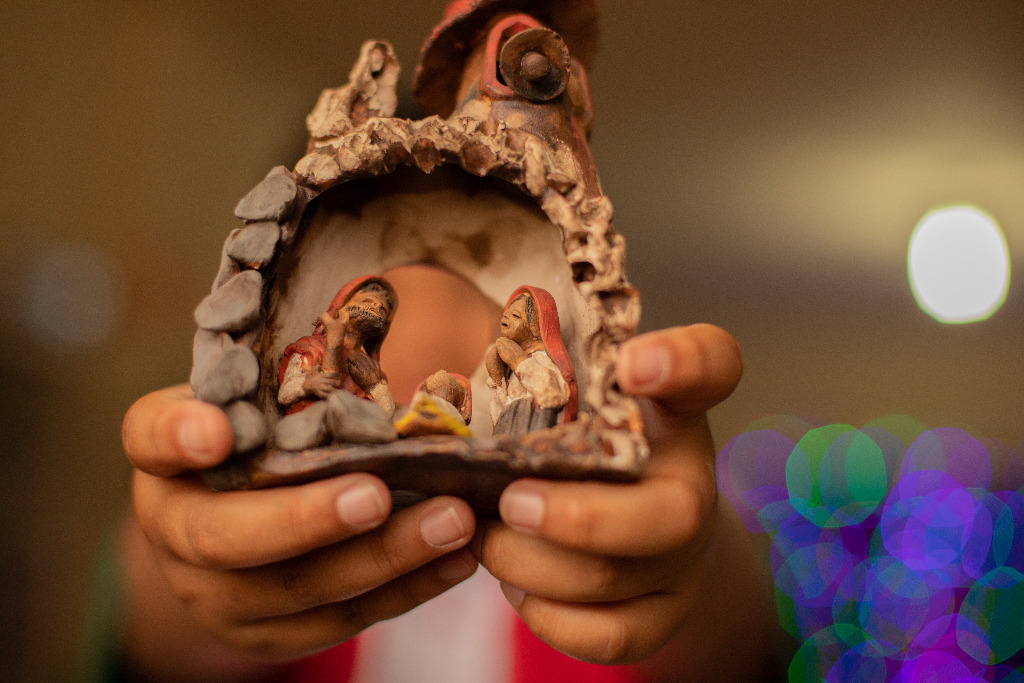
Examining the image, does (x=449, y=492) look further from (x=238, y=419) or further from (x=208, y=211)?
(x=208, y=211)

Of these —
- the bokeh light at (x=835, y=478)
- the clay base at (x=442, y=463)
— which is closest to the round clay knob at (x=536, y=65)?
the clay base at (x=442, y=463)

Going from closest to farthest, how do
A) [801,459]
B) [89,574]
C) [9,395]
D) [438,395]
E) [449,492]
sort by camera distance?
[449,492] < [438,395] < [9,395] < [89,574] < [801,459]

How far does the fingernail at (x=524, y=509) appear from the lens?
2.74 ft

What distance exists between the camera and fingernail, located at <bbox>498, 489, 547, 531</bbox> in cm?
83

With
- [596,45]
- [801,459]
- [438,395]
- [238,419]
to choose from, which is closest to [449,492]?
[438,395]

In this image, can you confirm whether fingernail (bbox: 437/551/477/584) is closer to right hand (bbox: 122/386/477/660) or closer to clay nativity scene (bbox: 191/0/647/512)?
right hand (bbox: 122/386/477/660)

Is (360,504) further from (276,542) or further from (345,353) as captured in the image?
(345,353)

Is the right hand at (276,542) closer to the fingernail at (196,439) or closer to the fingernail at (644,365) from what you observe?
the fingernail at (196,439)

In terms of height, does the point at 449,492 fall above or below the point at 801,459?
above

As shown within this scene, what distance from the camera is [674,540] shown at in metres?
0.90

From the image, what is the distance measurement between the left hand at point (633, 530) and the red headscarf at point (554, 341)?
0.41 ft

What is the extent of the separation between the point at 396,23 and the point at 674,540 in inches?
→ 87.0

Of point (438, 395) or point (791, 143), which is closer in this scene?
point (438, 395)

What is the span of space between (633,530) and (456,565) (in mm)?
338
